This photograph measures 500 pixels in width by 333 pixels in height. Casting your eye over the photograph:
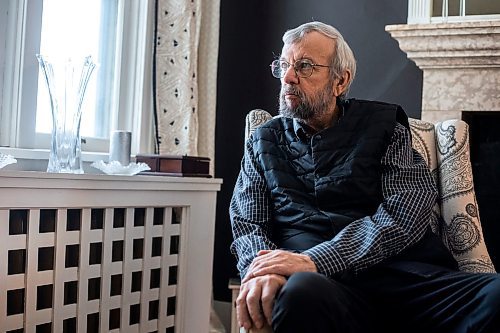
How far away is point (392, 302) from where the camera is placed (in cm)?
167

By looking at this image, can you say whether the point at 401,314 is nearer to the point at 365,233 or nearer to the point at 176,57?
the point at 365,233

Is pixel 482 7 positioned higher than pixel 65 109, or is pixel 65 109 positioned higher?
pixel 482 7

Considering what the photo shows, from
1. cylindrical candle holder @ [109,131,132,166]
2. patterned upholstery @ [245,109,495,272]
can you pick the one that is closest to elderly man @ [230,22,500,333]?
patterned upholstery @ [245,109,495,272]

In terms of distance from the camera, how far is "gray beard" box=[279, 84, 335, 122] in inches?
76.3

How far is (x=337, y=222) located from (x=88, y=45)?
127 centimetres

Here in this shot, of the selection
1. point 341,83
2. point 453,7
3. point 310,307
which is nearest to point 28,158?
point 341,83

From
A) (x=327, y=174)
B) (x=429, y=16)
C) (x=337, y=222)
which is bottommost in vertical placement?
(x=337, y=222)

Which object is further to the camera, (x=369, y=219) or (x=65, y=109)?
(x=65, y=109)

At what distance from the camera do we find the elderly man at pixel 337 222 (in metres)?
1.49

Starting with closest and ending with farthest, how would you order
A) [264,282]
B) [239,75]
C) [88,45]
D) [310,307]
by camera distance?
[310,307], [264,282], [88,45], [239,75]

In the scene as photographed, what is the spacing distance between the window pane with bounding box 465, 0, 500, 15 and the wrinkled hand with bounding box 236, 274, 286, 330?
A: 1.65 meters

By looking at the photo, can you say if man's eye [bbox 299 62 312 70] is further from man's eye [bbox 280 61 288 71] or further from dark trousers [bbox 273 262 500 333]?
dark trousers [bbox 273 262 500 333]

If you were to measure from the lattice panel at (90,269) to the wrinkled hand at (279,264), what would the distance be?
57cm

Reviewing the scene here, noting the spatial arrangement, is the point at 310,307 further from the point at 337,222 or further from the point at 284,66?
the point at 284,66
